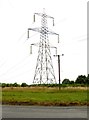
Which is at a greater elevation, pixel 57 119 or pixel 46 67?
pixel 46 67

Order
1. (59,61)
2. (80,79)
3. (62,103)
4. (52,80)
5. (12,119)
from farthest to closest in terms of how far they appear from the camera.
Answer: (80,79) < (59,61) < (52,80) < (62,103) < (12,119)

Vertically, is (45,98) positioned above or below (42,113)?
above

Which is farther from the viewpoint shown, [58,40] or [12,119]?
[58,40]

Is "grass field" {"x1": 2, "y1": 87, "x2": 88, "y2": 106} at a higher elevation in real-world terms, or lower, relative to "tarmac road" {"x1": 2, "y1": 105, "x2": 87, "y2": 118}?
higher

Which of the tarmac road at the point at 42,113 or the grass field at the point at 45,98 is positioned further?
the grass field at the point at 45,98

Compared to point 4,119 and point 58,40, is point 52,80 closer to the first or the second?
point 58,40

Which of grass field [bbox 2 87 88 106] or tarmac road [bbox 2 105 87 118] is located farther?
grass field [bbox 2 87 88 106]

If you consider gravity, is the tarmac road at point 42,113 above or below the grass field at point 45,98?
below

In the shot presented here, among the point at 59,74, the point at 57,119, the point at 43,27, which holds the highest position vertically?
the point at 43,27

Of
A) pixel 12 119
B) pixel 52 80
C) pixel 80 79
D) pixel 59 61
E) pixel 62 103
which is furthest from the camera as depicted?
pixel 80 79

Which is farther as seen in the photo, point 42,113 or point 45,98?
point 45,98

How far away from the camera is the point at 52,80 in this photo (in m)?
46.6

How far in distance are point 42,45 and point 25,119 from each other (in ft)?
89.9

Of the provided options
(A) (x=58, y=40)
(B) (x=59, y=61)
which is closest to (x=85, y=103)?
(A) (x=58, y=40)
